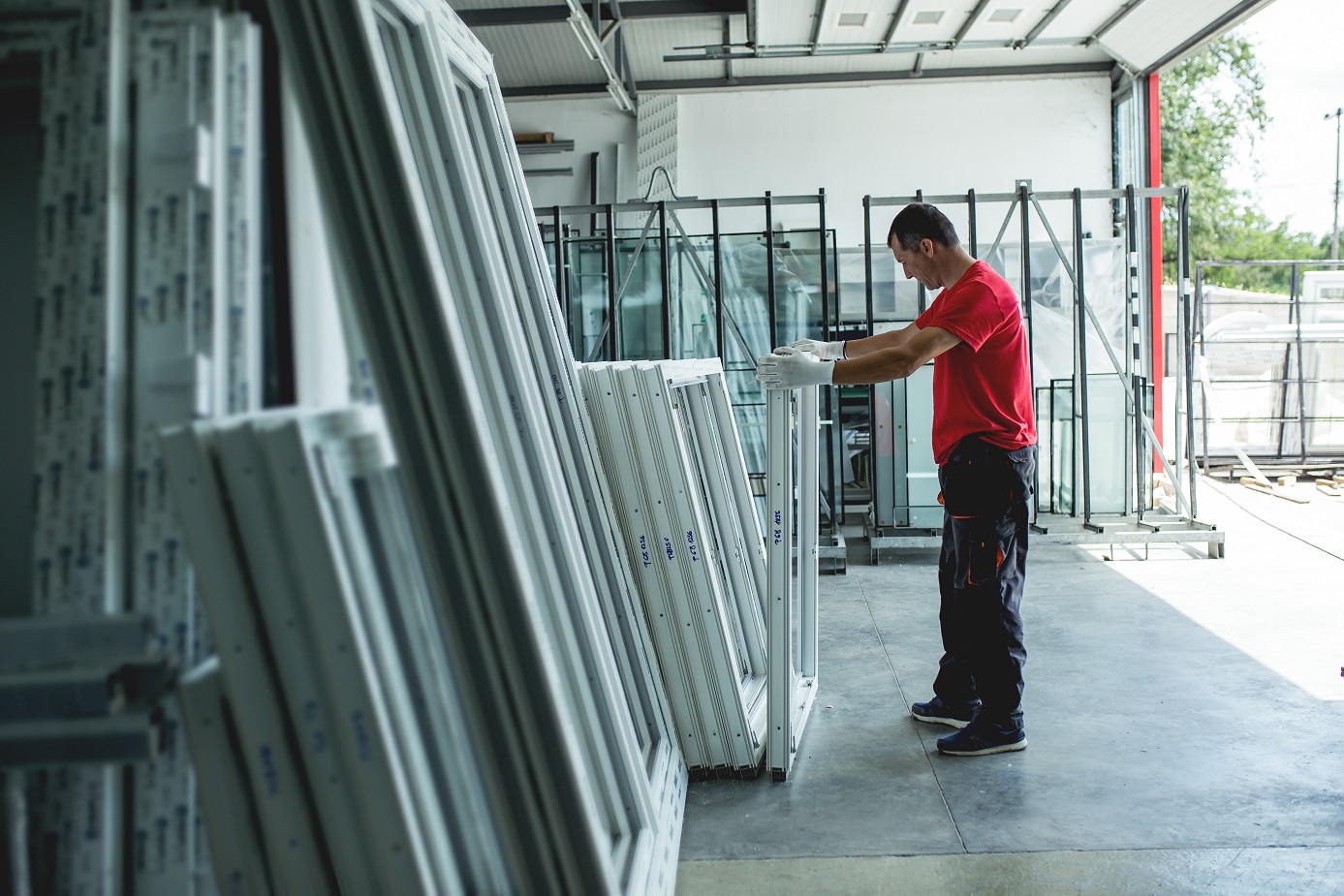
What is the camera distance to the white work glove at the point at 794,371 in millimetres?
3545

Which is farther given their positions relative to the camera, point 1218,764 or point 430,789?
point 1218,764

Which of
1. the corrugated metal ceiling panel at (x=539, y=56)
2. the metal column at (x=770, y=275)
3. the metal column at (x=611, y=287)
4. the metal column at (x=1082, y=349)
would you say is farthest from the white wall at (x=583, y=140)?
the metal column at (x=1082, y=349)

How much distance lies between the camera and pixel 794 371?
3.55 meters

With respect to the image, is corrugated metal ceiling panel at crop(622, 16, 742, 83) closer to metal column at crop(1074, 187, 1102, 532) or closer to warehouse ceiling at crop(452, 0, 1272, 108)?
warehouse ceiling at crop(452, 0, 1272, 108)

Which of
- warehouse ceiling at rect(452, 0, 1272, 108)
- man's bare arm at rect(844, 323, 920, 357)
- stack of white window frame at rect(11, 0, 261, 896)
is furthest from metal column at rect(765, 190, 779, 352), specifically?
stack of white window frame at rect(11, 0, 261, 896)

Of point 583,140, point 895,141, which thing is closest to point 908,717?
point 895,141

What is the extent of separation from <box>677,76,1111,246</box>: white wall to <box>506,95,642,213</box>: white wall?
73 centimetres

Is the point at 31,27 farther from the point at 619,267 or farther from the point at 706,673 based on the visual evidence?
the point at 619,267

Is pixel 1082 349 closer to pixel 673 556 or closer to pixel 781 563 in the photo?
pixel 781 563

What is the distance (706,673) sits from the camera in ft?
11.6

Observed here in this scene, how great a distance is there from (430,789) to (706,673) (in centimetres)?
174

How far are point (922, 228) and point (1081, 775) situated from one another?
2.06 metres

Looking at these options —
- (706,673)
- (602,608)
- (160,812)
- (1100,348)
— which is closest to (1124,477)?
(1100,348)

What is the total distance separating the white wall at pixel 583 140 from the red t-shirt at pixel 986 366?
9217 millimetres
